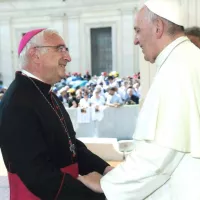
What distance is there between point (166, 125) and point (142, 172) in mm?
217

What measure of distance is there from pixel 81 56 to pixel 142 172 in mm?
18223

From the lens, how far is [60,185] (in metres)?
1.73

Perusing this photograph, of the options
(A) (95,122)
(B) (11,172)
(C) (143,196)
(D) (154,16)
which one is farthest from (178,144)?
(A) (95,122)

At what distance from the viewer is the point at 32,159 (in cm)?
167

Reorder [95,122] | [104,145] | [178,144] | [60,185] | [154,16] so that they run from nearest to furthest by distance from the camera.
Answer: [178,144] < [154,16] < [60,185] < [104,145] < [95,122]

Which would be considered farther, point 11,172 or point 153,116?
point 11,172

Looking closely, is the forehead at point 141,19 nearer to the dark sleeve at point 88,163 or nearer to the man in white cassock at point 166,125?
the man in white cassock at point 166,125

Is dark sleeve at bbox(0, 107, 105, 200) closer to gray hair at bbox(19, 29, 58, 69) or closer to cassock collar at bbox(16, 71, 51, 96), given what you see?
cassock collar at bbox(16, 71, 51, 96)

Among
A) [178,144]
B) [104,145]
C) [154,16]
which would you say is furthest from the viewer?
[104,145]

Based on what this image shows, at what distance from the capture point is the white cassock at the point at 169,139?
1.40 m

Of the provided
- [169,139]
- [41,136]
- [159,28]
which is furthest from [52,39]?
[169,139]

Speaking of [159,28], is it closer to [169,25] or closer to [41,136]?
[169,25]

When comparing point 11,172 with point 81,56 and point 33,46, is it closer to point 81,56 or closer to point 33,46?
point 33,46

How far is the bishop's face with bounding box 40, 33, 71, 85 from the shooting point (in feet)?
6.19
